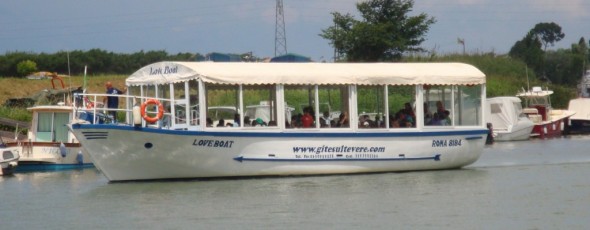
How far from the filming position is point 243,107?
975 inches

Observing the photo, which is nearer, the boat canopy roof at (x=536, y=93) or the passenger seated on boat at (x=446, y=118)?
the passenger seated on boat at (x=446, y=118)

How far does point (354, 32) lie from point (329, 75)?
2937 centimetres

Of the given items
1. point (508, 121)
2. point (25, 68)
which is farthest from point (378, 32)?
point (25, 68)

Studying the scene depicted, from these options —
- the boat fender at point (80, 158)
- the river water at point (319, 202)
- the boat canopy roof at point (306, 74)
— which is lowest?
Answer: the river water at point (319, 202)

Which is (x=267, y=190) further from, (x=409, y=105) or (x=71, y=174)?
(x=71, y=174)

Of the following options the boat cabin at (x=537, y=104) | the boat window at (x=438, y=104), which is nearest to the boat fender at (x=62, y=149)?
the boat window at (x=438, y=104)

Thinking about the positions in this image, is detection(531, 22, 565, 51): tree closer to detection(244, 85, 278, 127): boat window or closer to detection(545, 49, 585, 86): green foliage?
detection(545, 49, 585, 86): green foliage

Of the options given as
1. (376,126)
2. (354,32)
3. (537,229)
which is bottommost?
(537,229)

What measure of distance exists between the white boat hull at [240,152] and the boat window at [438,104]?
2.17 feet

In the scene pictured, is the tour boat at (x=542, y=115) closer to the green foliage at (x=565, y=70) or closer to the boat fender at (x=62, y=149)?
the boat fender at (x=62, y=149)

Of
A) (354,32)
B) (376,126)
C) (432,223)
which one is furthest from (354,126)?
(354,32)

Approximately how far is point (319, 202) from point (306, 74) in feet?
13.4

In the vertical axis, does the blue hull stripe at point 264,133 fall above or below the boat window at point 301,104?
below

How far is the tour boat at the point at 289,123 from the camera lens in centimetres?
2384
